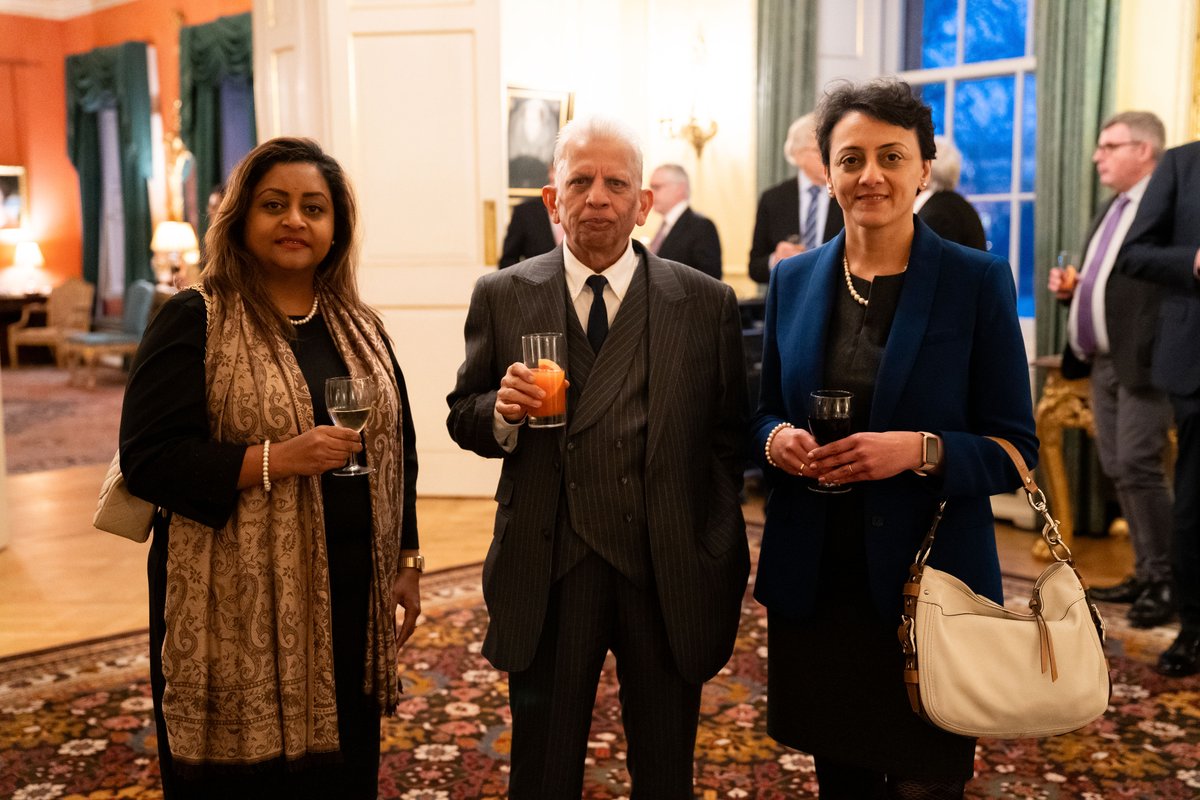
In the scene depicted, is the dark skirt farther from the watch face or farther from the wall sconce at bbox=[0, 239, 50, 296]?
the wall sconce at bbox=[0, 239, 50, 296]

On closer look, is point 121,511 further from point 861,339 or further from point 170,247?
point 170,247

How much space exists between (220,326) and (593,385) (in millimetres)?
647

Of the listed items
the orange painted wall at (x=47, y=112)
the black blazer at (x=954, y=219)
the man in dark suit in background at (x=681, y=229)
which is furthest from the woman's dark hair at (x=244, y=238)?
the orange painted wall at (x=47, y=112)

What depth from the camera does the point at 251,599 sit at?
6.55ft

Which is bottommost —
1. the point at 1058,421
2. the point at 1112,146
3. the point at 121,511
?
the point at 1058,421

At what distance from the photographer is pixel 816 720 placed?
2.04 meters

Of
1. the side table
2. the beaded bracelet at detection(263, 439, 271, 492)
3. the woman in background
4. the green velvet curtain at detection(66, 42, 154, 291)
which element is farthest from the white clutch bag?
the green velvet curtain at detection(66, 42, 154, 291)

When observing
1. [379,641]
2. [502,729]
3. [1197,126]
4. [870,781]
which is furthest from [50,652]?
[1197,126]

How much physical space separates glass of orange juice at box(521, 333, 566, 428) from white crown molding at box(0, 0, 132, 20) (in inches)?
536

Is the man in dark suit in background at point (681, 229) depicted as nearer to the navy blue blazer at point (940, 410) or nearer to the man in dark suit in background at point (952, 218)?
the man in dark suit in background at point (952, 218)

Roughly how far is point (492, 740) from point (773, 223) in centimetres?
335

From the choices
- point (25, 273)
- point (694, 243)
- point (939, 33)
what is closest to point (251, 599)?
point (694, 243)

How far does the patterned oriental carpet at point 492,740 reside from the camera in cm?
292

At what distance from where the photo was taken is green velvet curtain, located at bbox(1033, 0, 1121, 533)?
522cm
